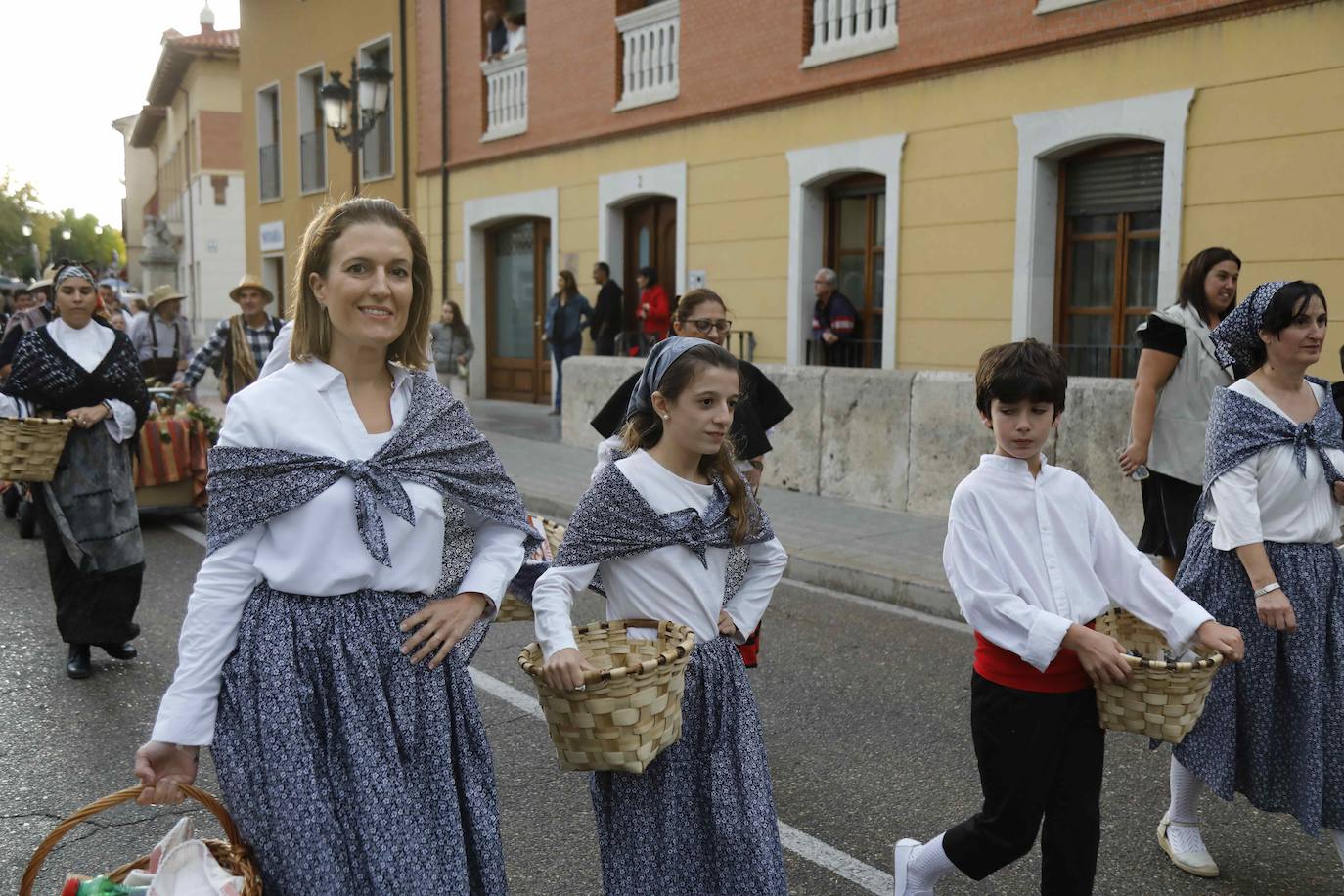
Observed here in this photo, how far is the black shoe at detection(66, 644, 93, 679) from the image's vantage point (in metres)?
5.70

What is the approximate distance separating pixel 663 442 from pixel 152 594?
5.42m

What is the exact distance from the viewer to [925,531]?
8.88 m

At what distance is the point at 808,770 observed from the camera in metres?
4.55

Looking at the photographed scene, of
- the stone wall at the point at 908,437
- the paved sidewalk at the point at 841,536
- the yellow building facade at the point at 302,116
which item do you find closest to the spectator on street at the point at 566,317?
the paved sidewalk at the point at 841,536

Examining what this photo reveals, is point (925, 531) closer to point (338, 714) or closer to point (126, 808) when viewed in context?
point (126, 808)

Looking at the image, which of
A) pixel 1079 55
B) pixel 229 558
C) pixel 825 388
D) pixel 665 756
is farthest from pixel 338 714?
pixel 1079 55

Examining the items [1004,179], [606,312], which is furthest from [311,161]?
[1004,179]

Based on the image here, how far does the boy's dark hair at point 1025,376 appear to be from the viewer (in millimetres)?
2918

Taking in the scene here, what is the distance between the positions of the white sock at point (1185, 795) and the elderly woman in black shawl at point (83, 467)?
14.8 ft

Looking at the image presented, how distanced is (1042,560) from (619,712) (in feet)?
3.73

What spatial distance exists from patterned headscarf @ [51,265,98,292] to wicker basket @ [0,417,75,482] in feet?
2.05

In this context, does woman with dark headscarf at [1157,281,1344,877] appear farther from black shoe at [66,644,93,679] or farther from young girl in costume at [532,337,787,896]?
black shoe at [66,644,93,679]

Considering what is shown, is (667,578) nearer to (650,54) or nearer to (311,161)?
(650,54)

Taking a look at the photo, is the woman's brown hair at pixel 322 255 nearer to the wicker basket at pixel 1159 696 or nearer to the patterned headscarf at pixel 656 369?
the patterned headscarf at pixel 656 369
